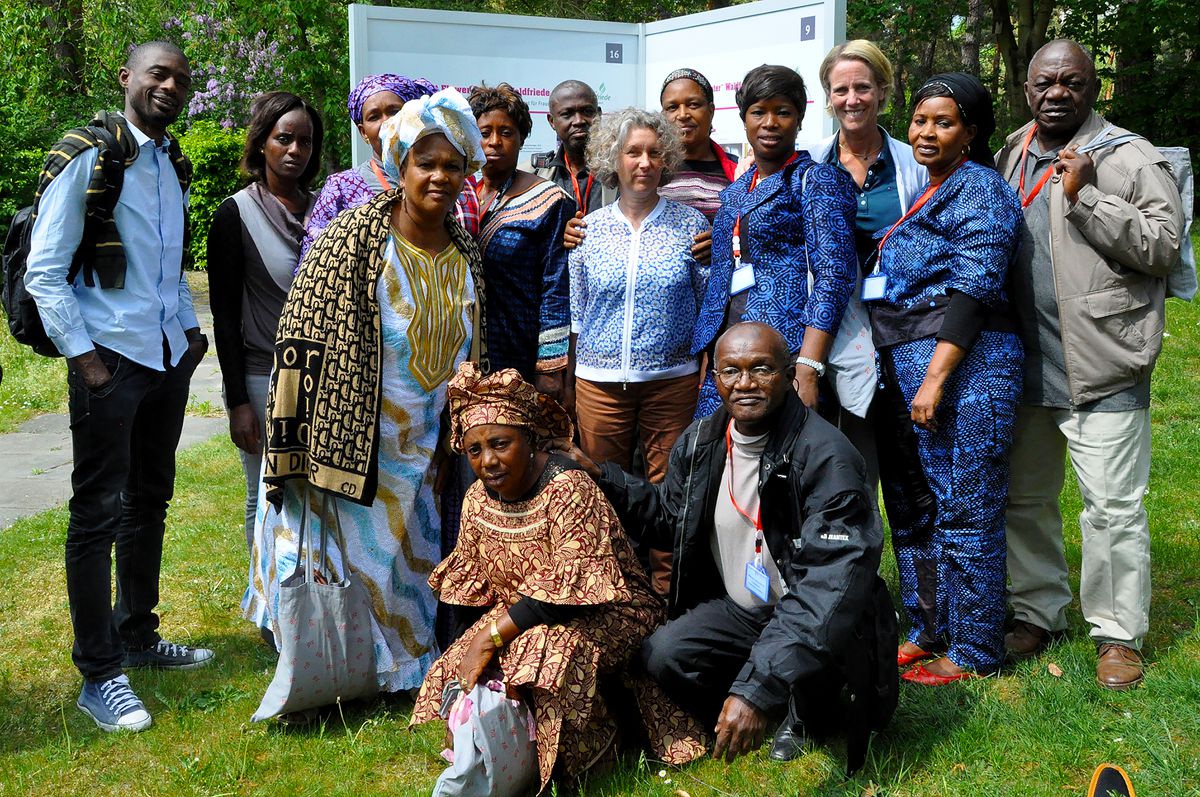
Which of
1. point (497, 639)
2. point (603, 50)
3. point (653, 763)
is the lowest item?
point (653, 763)

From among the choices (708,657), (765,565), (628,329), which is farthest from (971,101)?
(708,657)

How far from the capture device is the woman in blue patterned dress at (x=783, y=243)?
4.27 meters

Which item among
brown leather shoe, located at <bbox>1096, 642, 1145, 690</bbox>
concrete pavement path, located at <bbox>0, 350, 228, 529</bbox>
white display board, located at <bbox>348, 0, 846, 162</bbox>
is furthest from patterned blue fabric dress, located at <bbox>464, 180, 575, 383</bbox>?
concrete pavement path, located at <bbox>0, 350, 228, 529</bbox>

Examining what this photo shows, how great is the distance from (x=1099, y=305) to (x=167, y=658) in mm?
4040

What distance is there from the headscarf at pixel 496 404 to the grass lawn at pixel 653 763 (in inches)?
46.1

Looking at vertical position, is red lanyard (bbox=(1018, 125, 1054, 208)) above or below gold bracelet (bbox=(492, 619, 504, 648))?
above

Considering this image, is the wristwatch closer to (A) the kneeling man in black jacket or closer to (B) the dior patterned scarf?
(A) the kneeling man in black jacket

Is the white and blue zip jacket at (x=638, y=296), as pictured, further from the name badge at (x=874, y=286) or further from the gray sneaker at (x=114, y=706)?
the gray sneaker at (x=114, y=706)

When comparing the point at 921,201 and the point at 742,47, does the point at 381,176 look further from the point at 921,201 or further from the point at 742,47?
the point at 742,47

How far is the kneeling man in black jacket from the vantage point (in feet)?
11.3

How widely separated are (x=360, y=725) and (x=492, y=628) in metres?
0.87

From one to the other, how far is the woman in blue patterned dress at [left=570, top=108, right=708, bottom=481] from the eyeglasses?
3.39ft

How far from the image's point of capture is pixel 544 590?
3.71m

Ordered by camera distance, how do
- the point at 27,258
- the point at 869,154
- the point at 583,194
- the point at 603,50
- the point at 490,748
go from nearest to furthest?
the point at 490,748 → the point at 27,258 → the point at 869,154 → the point at 583,194 → the point at 603,50
